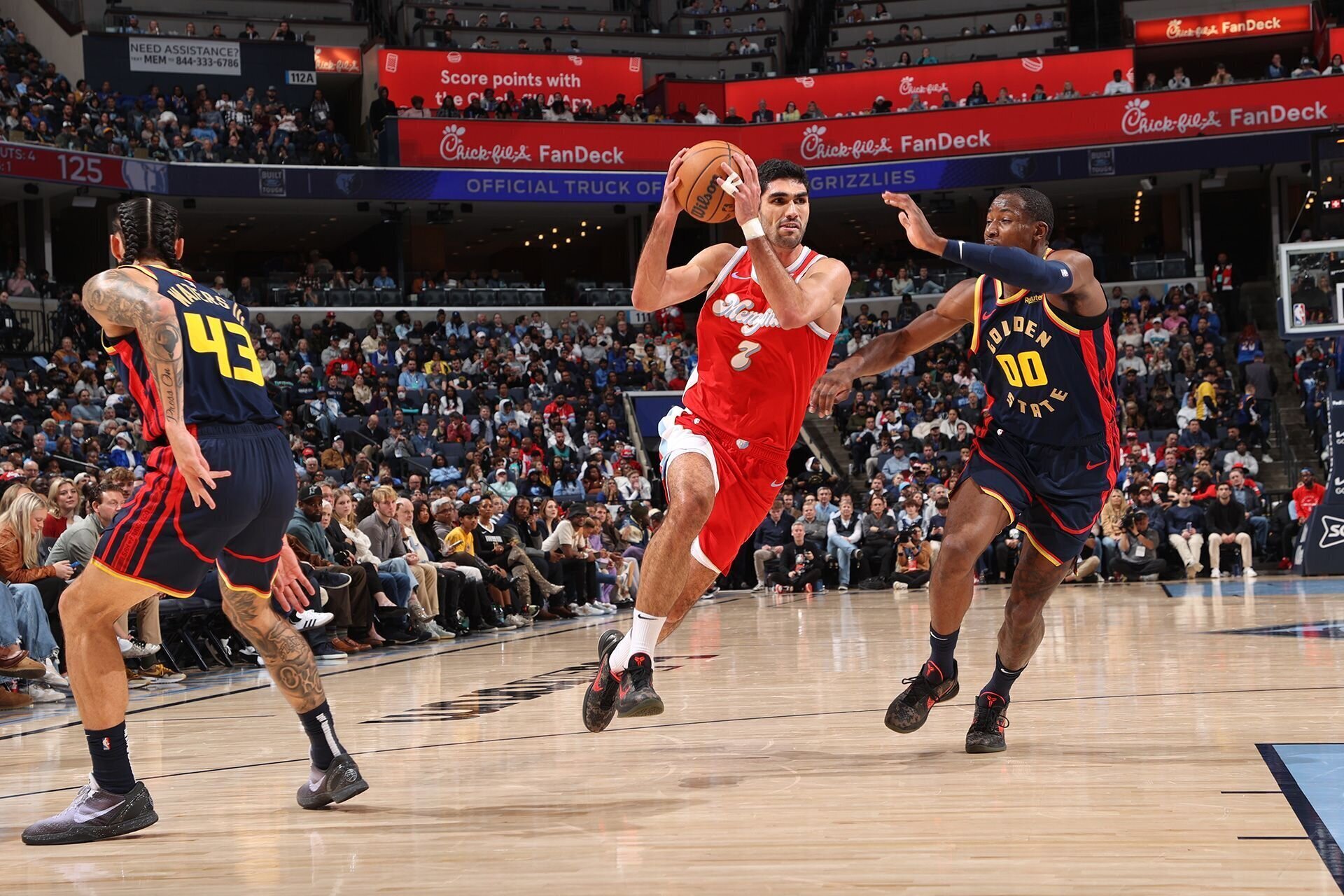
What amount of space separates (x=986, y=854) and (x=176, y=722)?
4.50 meters

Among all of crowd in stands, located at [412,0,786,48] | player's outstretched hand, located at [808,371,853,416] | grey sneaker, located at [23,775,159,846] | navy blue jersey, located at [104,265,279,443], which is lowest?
grey sneaker, located at [23,775,159,846]

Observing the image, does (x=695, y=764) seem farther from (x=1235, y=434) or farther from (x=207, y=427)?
(x=1235, y=434)

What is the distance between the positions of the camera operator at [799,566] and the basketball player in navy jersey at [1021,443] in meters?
12.0

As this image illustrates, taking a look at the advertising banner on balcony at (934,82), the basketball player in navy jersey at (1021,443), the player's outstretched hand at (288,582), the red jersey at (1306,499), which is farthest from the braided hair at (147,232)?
the advertising banner on balcony at (934,82)

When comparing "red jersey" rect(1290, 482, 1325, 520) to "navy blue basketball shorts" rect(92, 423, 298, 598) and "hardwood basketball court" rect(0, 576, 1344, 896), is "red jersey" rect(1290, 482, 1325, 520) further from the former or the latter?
"navy blue basketball shorts" rect(92, 423, 298, 598)

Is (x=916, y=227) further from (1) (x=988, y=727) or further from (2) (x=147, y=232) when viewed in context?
(2) (x=147, y=232)

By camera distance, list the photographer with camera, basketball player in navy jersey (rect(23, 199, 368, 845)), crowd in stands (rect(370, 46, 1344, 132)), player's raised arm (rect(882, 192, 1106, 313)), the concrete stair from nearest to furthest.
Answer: basketball player in navy jersey (rect(23, 199, 368, 845))
player's raised arm (rect(882, 192, 1106, 313))
the photographer with camera
the concrete stair
crowd in stands (rect(370, 46, 1344, 132))

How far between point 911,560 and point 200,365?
1394 centimetres

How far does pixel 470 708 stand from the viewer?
265 inches

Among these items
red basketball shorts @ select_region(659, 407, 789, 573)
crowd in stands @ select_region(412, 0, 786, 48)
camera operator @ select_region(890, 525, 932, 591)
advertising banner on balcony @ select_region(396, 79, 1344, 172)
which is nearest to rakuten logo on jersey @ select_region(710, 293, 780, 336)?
red basketball shorts @ select_region(659, 407, 789, 573)

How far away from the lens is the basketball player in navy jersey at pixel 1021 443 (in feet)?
16.6

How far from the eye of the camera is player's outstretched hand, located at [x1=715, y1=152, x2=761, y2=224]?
4.64 m

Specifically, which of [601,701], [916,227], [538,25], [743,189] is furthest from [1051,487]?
[538,25]

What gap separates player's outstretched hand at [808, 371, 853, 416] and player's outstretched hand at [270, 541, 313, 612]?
1818 millimetres
